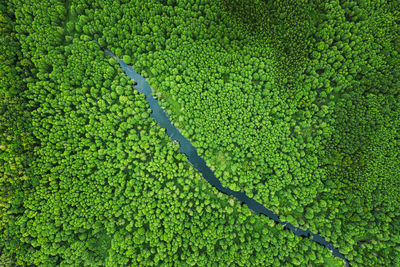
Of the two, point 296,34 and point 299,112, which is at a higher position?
point 296,34

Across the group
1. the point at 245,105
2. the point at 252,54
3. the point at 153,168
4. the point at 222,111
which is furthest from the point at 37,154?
the point at 252,54

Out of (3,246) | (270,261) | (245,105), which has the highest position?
(245,105)

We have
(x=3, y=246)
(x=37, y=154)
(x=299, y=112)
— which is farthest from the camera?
(x=299, y=112)

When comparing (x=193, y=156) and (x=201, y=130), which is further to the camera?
(x=193, y=156)

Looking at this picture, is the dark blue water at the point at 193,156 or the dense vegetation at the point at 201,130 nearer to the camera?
the dense vegetation at the point at 201,130

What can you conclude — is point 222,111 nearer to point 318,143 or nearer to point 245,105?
point 245,105
